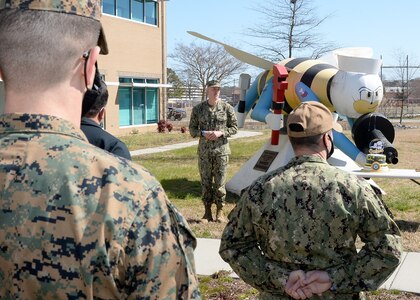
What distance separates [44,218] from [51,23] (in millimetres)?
451

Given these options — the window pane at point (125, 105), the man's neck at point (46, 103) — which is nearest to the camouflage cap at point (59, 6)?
the man's neck at point (46, 103)

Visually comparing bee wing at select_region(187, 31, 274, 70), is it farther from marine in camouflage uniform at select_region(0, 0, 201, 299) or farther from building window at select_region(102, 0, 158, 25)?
building window at select_region(102, 0, 158, 25)

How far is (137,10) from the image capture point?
85.1ft

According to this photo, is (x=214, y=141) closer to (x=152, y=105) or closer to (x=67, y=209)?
(x=67, y=209)

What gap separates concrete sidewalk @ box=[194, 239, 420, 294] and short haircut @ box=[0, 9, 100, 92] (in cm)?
446

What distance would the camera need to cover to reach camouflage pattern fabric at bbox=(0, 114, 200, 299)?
1.28 meters

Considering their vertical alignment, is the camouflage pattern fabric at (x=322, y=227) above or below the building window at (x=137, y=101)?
above

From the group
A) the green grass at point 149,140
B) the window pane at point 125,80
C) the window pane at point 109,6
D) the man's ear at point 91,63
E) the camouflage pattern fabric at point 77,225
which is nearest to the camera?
the camouflage pattern fabric at point 77,225

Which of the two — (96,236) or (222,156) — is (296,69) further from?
(96,236)

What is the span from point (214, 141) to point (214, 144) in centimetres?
5

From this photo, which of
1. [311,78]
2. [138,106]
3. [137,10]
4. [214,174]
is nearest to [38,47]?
[214,174]

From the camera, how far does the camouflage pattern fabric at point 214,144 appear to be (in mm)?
7660

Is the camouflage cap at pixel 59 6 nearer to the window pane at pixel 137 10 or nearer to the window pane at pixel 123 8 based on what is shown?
the window pane at pixel 123 8

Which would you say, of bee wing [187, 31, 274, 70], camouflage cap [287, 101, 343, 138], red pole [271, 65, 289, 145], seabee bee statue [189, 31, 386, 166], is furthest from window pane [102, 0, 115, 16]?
camouflage cap [287, 101, 343, 138]
